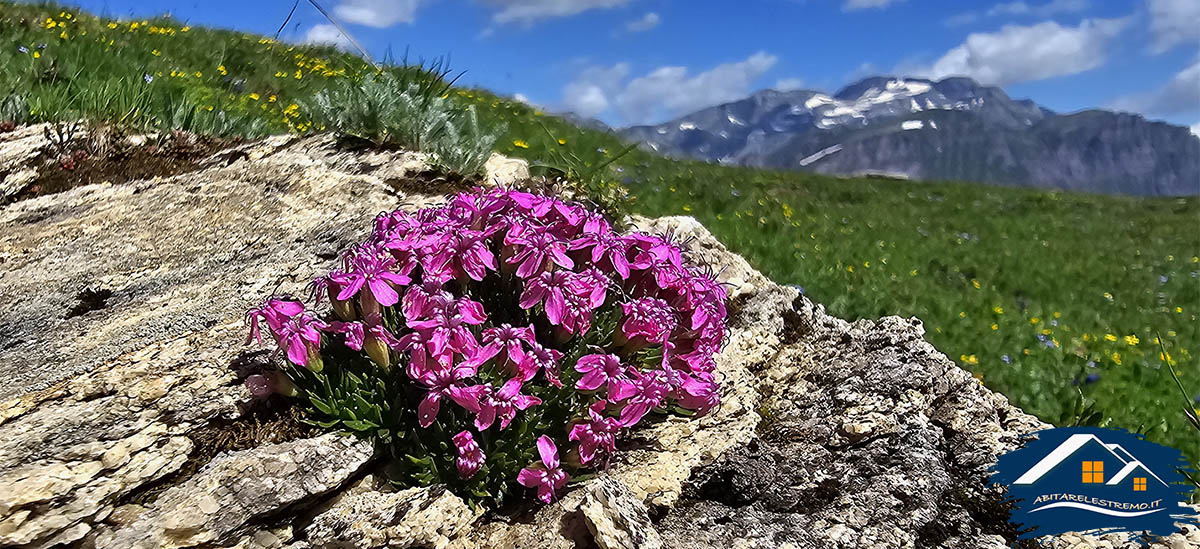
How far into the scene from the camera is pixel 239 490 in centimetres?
308

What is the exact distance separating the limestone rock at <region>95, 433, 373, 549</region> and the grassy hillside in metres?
3.58

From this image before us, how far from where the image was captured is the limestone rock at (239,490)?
2.96 m

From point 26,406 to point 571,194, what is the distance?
3.62 metres

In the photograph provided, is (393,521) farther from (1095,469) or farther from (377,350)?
(1095,469)

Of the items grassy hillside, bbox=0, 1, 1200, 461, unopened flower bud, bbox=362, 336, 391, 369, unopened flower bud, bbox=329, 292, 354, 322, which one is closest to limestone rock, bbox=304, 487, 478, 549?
unopened flower bud, bbox=362, 336, 391, 369

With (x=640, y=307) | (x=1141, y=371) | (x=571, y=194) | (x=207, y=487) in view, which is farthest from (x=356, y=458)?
(x=1141, y=371)

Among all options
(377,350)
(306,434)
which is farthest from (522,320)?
(306,434)

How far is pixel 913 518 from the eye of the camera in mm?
3354

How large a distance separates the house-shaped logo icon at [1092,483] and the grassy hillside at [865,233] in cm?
241

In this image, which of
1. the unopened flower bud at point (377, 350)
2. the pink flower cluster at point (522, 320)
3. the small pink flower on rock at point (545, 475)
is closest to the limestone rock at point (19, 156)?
the pink flower cluster at point (522, 320)

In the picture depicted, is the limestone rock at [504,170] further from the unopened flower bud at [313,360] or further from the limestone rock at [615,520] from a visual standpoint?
the limestone rock at [615,520]

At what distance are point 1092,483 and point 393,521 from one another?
306 cm

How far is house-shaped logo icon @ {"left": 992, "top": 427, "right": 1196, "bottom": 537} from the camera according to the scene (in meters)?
3.29

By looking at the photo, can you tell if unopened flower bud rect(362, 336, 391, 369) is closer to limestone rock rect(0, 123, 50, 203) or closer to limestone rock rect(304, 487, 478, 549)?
limestone rock rect(304, 487, 478, 549)
